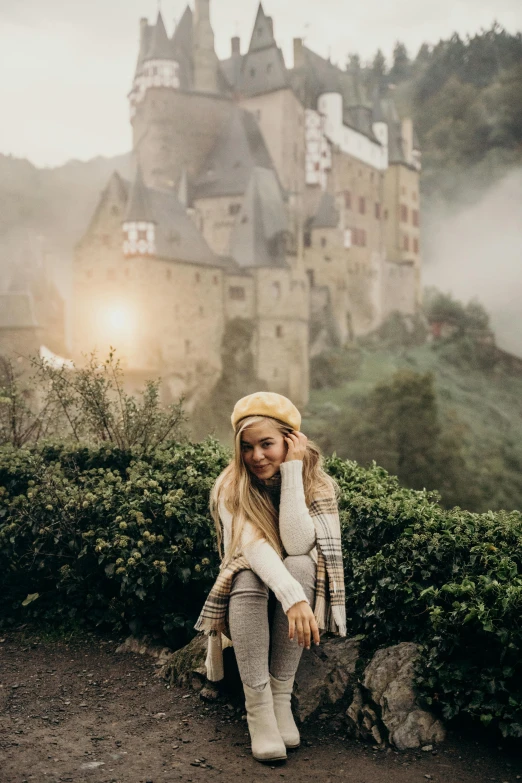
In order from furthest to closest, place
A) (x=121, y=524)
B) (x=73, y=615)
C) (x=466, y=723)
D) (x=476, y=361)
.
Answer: (x=476, y=361) < (x=73, y=615) < (x=121, y=524) < (x=466, y=723)

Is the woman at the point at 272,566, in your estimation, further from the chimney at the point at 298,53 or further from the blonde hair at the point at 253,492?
the chimney at the point at 298,53

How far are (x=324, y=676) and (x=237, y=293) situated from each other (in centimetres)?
1784

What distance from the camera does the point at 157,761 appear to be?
2701mm

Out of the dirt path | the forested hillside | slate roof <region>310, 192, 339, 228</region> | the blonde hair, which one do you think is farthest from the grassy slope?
the blonde hair

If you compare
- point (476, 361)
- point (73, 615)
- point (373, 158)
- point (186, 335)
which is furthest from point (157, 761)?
point (373, 158)

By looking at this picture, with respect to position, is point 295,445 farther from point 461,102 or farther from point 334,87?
point 461,102

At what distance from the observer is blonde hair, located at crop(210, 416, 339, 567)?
2738mm

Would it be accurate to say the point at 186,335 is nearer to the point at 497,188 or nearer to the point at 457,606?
the point at 497,188

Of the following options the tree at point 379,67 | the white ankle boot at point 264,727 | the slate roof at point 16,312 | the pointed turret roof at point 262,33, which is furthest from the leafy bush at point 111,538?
the tree at point 379,67

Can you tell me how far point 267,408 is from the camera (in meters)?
2.81

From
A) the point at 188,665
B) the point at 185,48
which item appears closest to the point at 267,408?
the point at 188,665

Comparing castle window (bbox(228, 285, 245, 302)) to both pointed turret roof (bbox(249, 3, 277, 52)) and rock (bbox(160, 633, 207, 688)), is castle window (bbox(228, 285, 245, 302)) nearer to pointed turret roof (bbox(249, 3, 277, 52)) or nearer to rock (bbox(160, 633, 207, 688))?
pointed turret roof (bbox(249, 3, 277, 52))

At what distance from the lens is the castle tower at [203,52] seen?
67.1 ft

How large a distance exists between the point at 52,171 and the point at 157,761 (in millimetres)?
14983
